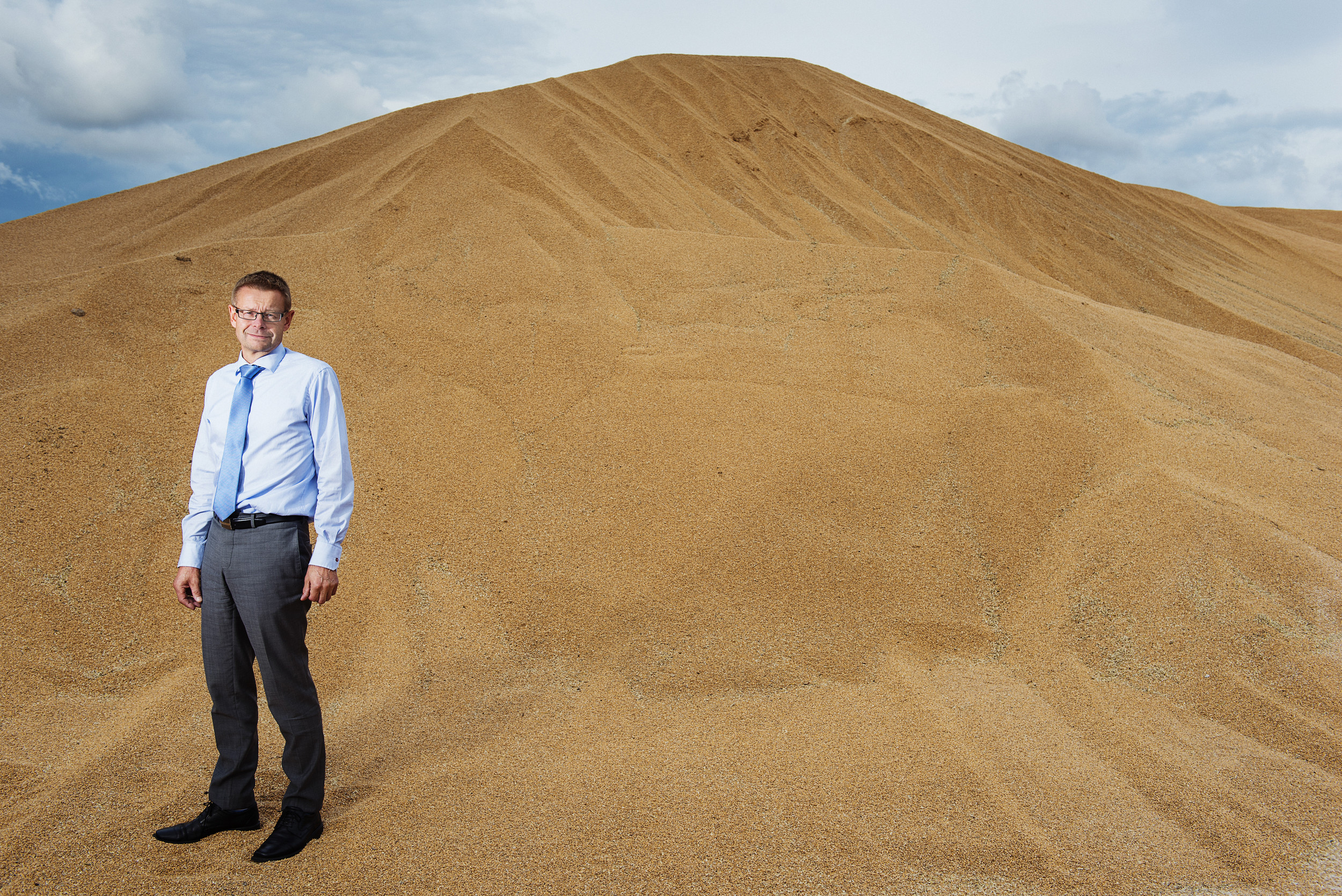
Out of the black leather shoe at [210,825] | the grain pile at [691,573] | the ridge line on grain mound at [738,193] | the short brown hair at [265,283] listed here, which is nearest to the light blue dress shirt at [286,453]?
the short brown hair at [265,283]

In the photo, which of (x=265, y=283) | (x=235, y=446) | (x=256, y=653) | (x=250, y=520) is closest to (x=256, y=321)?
(x=265, y=283)

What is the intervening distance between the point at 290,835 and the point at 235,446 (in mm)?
1164

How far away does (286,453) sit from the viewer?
2.17 m

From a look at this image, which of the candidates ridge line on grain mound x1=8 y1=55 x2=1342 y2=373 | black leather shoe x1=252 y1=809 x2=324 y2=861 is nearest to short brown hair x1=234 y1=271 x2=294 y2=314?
black leather shoe x1=252 y1=809 x2=324 y2=861

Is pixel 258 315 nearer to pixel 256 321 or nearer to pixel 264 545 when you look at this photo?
pixel 256 321

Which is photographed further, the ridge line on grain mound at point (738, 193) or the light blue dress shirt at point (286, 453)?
the ridge line on grain mound at point (738, 193)

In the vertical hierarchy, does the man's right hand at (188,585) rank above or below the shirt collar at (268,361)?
below

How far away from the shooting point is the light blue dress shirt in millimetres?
2152

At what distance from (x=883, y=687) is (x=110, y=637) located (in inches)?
137

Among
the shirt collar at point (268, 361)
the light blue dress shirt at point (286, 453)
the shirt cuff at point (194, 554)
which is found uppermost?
the shirt collar at point (268, 361)

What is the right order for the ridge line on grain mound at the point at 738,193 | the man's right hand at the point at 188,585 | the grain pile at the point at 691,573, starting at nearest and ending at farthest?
the man's right hand at the point at 188,585 → the grain pile at the point at 691,573 → the ridge line on grain mound at the point at 738,193

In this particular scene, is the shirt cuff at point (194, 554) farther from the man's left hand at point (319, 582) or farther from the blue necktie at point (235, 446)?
the man's left hand at point (319, 582)

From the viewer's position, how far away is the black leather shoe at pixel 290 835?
2166mm

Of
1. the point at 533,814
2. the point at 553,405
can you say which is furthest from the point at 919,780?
the point at 553,405
